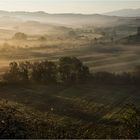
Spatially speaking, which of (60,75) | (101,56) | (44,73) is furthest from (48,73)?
(101,56)

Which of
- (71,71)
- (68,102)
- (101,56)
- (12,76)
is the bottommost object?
(68,102)

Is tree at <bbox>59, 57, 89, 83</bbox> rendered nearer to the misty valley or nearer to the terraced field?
the misty valley

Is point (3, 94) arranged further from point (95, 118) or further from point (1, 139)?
point (1, 139)

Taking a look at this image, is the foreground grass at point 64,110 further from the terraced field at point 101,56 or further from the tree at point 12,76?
the terraced field at point 101,56

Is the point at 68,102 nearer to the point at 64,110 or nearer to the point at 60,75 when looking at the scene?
the point at 64,110

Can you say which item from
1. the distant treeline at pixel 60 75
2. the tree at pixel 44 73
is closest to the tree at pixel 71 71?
the distant treeline at pixel 60 75

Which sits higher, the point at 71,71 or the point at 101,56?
the point at 71,71

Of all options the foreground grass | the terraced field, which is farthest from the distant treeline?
the terraced field

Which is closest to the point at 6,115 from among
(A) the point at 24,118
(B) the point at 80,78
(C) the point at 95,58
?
(A) the point at 24,118
